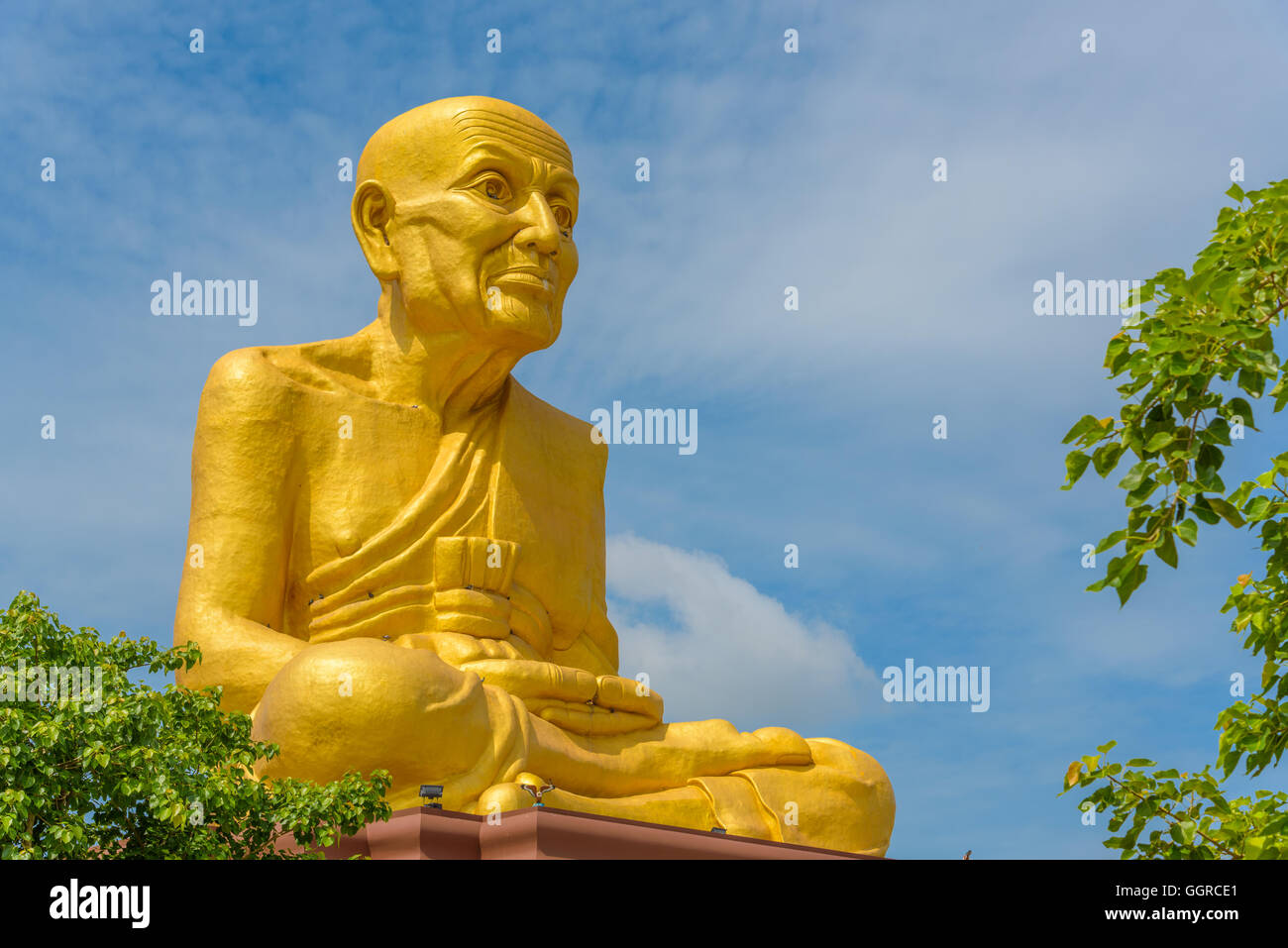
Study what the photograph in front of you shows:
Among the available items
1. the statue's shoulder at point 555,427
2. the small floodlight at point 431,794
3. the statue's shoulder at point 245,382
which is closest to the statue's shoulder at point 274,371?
the statue's shoulder at point 245,382

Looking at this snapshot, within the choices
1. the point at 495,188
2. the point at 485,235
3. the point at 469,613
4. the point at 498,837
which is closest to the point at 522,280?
the point at 485,235

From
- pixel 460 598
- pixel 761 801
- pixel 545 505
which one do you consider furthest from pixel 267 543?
pixel 761 801

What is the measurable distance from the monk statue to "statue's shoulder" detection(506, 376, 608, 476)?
0.06 meters

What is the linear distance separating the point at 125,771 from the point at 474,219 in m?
5.08

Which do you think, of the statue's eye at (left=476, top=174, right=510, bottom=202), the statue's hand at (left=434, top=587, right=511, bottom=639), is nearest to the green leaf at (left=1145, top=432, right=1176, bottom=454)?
the statue's hand at (left=434, top=587, right=511, bottom=639)

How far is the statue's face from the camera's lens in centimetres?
1162

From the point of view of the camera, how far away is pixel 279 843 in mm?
9562

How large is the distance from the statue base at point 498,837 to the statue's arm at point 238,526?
6.61ft

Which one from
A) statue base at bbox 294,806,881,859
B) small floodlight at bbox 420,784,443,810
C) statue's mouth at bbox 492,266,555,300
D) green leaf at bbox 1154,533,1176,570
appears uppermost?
statue's mouth at bbox 492,266,555,300

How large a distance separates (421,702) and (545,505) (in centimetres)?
308

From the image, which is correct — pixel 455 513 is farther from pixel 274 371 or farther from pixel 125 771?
pixel 125 771

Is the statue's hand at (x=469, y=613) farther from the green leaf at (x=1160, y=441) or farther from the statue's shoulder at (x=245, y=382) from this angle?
the green leaf at (x=1160, y=441)

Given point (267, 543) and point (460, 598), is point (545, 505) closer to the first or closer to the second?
point (460, 598)

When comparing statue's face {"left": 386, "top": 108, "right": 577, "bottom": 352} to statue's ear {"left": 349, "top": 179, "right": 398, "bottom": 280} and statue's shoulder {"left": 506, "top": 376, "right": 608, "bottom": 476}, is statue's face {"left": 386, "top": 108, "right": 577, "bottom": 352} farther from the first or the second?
statue's shoulder {"left": 506, "top": 376, "right": 608, "bottom": 476}
